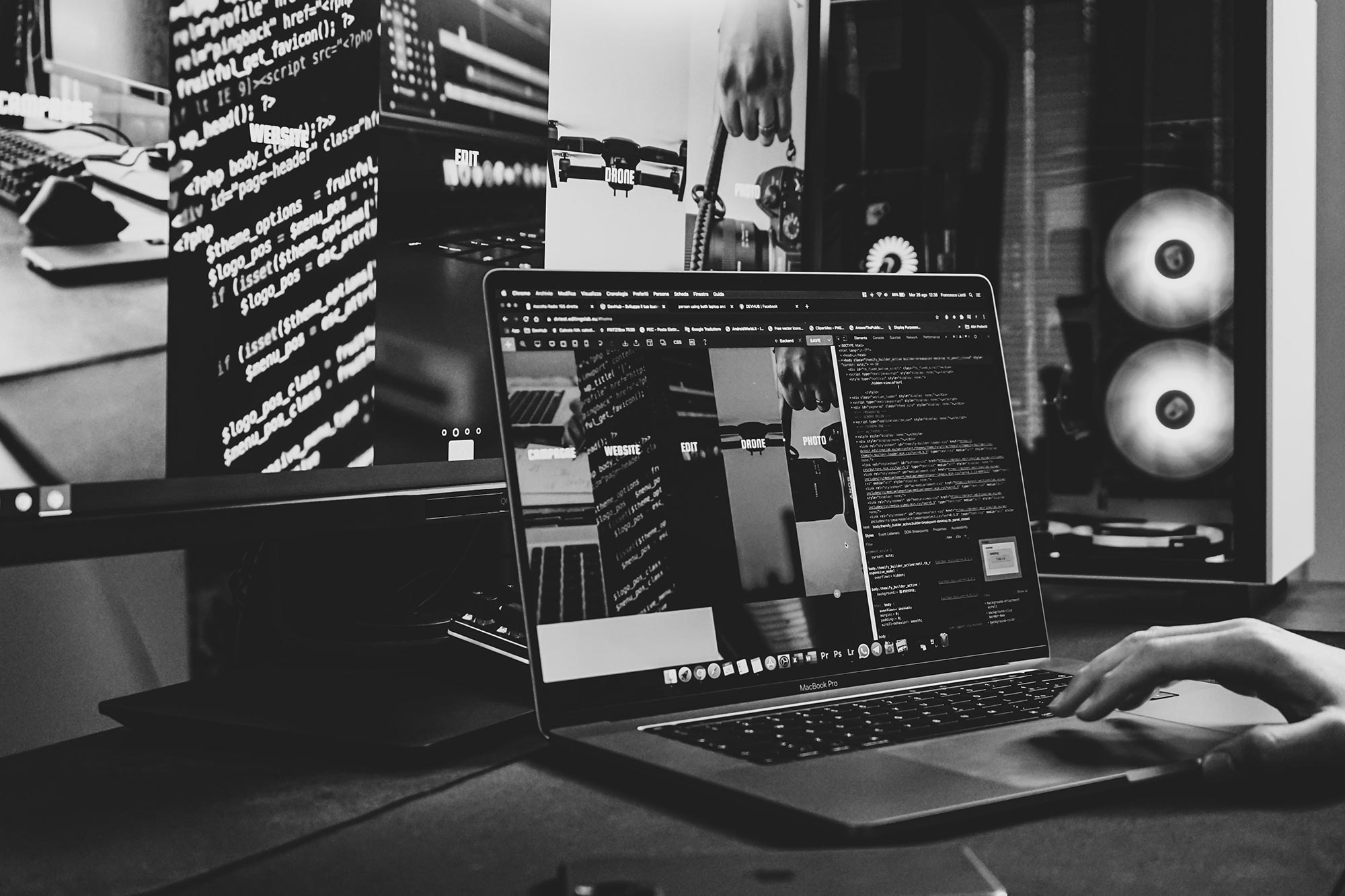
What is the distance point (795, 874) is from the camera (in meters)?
0.43

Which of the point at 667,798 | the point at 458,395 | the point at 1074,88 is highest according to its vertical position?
the point at 1074,88

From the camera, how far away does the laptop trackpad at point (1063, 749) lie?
0.55 meters

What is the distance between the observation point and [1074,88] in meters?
1.27

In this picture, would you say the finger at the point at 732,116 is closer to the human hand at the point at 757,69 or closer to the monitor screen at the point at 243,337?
the human hand at the point at 757,69

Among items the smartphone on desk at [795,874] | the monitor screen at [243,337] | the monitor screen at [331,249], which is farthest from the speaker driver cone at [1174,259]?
the smartphone on desk at [795,874]

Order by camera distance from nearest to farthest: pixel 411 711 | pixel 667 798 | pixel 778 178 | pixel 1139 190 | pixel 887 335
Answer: pixel 667 798 → pixel 411 711 → pixel 887 335 → pixel 778 178 → pixel 1139 190

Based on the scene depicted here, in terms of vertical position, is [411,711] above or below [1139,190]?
below

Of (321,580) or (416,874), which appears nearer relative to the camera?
(416,874)

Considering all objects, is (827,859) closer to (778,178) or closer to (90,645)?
(90,645)

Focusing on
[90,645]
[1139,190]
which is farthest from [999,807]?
[1139,190]

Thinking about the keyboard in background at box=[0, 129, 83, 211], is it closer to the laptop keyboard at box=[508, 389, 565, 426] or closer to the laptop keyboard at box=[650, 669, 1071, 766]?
the laptop keyboard at box=[508, 389, 565, 426]

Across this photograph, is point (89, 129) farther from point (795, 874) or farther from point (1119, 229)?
point (1119, 229)

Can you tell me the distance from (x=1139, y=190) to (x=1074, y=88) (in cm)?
12

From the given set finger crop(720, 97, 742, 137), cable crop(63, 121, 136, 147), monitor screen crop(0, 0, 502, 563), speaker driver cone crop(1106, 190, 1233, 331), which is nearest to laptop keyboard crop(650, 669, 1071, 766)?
monitor screen crop(0, 0, 502, 563)
